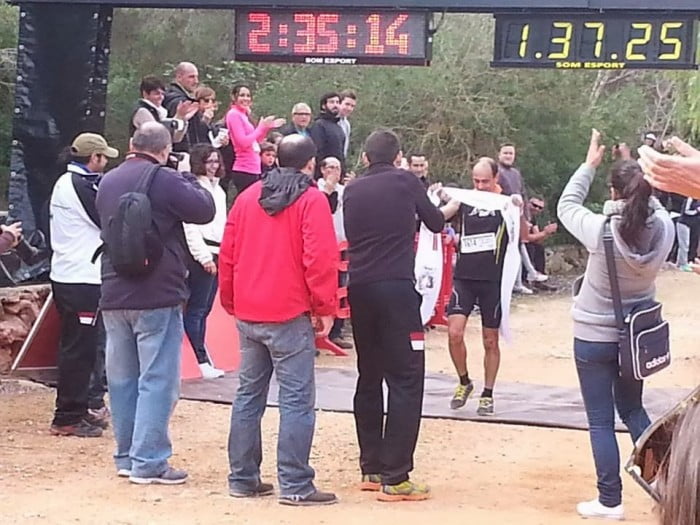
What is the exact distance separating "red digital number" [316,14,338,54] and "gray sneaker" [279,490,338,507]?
14.6 ft

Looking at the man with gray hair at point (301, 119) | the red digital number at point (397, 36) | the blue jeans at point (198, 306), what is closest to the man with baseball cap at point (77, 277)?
the blue jeans at point (198, 306)

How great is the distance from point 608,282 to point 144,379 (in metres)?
2.50

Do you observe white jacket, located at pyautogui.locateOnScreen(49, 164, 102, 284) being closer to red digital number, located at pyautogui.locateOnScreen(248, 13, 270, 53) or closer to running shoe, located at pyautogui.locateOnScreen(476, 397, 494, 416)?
red digital number, located at pyautogui.locateOnScreen(248, 13, 270, 53)

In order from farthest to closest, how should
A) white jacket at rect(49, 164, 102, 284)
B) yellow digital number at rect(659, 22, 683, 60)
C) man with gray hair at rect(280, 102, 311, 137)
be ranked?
1. man with gray hair at rect(280, 102, 311, 137)
2. yellow digital number at rect(659, 22, 683, 60)
3. white jacket at rect(49, 164, 102, 284)

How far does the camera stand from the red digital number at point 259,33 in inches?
406

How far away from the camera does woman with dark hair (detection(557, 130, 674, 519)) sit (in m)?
6.40

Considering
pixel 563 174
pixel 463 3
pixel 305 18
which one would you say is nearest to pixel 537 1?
pixel 463 3

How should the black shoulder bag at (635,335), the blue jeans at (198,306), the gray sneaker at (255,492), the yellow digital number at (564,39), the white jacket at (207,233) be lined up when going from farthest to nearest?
1. the blue jeans at (198,306)
2. the white jacket at (207,233)
3. the yellow digital number at (564,39)
4. the gray sneaker at (255,492)
5. the black shoulder bag at (635,335)

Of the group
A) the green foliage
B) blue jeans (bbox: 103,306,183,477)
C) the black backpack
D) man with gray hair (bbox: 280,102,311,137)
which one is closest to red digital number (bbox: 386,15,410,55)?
man with gray hair (bbox: 280,102,311,137)

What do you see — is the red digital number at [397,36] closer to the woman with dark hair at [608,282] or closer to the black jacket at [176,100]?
the black jacket at [176,100]

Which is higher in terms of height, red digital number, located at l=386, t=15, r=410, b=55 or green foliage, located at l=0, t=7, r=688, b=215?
red digital number, located at l=386, t=15, r=410, b=55

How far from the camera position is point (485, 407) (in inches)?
366

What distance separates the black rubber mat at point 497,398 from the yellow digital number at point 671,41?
2.57 metres

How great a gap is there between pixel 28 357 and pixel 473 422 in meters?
3.24
